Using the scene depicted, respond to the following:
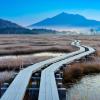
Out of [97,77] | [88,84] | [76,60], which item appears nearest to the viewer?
[88,84]

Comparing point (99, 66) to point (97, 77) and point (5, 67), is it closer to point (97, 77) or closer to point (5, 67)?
point (97, 77)

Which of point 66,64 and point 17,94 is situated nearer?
point 17,94

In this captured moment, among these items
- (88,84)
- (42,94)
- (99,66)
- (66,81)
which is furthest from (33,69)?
(42,94)

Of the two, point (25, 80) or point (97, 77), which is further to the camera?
point (97, 77)

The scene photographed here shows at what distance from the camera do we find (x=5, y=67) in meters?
28.0

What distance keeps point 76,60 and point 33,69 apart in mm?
10615

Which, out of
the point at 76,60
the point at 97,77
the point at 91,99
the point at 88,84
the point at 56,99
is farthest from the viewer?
the point at 76,60

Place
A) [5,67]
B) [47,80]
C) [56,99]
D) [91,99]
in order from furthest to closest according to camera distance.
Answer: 1. [5,67]
2. [47,80]
3. [91,99]
4. [56,99]

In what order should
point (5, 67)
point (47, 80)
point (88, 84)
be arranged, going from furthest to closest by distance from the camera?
point (5, 67)
point (88, 84)
point (47, 80)

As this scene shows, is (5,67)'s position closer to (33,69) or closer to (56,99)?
(33,69)

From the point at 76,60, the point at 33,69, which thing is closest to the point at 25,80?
the point at 33,69

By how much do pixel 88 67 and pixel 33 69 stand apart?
6.38 meters

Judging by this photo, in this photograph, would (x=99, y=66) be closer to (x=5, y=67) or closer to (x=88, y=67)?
(x=88, y=67)

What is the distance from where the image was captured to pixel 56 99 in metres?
13.2
